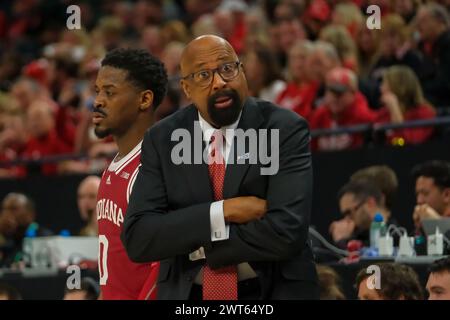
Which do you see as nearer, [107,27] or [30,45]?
[107,27]

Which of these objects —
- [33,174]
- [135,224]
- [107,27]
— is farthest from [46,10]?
[135,224]

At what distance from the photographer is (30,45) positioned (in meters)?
16.6

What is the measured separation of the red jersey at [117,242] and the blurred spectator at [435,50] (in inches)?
171

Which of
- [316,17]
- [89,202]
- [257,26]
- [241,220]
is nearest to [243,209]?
[241,220]

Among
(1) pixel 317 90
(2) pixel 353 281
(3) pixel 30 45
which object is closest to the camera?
(2) pixel 353 281

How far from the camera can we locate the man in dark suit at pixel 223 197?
437 centimetres

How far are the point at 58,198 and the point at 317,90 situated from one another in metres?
2.75

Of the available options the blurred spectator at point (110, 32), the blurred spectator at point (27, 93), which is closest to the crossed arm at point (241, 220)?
the blurred spectator at point (27, 93)

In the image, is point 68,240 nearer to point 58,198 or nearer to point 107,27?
point 58,198

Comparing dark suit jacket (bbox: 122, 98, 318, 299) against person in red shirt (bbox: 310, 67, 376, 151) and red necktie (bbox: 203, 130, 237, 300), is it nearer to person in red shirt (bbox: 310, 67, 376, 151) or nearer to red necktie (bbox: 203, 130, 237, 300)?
red necktie (bbox: 203, 130, 237, 300)

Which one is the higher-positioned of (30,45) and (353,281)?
(30,45)

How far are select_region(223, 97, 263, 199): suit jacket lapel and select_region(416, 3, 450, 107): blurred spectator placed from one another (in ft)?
16.1

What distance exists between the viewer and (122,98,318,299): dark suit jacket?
436cm

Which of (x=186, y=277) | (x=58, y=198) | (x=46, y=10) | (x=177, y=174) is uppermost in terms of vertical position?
(x=46, y=10)
